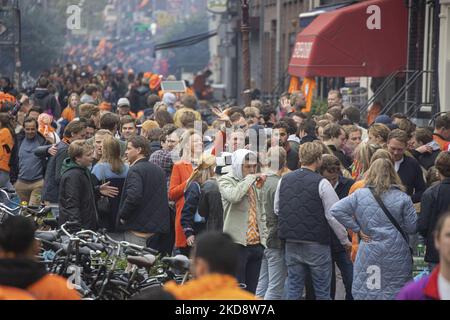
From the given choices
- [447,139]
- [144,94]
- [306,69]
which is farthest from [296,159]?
[144,94]

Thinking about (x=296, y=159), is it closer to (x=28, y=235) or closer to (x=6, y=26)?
(x=28, y=235)

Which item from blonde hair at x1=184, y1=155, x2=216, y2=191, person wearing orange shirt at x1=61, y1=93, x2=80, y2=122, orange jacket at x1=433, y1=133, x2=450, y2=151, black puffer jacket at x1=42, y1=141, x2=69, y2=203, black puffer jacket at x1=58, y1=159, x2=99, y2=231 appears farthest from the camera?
person wearing orange shirt at x1=61, y1=93, x2=80, y2=122

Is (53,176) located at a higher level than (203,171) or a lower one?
lower

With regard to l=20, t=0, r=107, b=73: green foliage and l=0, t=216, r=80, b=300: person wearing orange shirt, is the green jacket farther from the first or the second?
l=20, t=0, r=107, b=73: green foliage

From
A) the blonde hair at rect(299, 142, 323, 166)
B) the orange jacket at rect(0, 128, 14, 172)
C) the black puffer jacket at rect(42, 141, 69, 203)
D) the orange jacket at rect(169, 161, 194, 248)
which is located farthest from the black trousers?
the orange jacket at rect(0, 128, 14, 172)

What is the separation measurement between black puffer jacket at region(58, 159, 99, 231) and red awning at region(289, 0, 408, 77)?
487 inches

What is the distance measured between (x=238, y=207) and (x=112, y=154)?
6.04 ft

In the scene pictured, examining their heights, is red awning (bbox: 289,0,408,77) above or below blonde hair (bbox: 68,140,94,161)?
above

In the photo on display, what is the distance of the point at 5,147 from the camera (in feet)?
52.9

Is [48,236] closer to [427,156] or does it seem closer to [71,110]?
[427,156]

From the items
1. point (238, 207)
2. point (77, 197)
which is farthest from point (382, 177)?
point (77, 197)

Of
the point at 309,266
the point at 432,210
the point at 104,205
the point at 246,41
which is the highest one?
the point at 246,41

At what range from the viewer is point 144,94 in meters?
30.5

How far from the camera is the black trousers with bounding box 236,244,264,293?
11.1m
